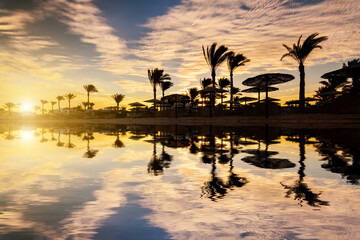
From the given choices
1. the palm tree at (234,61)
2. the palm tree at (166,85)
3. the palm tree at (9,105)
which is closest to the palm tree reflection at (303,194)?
the palm tree at (234,61)

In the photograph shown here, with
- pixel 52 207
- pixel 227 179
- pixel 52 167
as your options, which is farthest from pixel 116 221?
pixel 52 167

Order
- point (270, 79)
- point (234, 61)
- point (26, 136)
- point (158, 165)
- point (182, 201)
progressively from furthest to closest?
point (234, 61)
point (270, 79)
point (26, 136)
point (158, 165)
point (182, 201)

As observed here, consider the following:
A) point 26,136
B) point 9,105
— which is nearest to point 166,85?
point 26,136

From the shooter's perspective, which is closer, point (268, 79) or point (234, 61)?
point (268, 79)

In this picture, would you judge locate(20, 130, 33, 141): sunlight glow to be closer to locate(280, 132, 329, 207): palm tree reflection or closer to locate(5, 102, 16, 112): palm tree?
locate(280, 132, 329, 207): palm tree reflection

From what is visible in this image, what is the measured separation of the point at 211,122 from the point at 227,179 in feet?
80.0

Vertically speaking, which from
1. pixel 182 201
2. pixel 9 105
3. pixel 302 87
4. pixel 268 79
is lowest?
pixel 182 201

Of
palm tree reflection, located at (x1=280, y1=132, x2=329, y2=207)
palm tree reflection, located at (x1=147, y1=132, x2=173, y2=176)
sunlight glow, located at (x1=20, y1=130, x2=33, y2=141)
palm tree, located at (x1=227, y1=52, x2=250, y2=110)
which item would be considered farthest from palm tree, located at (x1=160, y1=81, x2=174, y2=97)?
palm tree reflection, located at (x1=280, y1=132, x2=329, y2=207)

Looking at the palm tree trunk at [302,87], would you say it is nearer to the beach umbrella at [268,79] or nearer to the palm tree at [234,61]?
the beach umbrella at [268,79]

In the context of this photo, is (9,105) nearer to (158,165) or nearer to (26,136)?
(26,136)

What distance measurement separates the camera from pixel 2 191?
3.15 metres

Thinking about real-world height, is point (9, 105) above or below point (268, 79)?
above

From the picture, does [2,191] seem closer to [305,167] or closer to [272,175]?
[272,175]

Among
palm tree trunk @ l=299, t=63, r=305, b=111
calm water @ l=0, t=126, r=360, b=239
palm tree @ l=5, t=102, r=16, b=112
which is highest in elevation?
palm tree @ l=5, t=102, r=16, b=112
